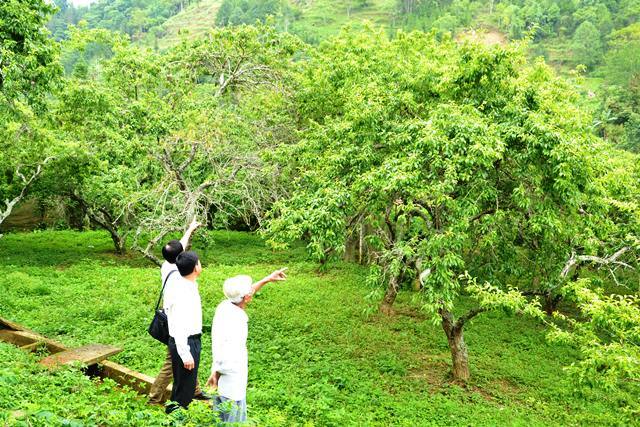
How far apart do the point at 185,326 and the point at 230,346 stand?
679 mm

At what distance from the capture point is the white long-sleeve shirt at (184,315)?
488 cm

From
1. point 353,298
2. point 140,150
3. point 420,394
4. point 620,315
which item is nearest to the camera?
point 620,315

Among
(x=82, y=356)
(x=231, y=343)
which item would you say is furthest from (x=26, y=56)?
(x=231, y=343)

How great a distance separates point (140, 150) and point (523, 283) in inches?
546

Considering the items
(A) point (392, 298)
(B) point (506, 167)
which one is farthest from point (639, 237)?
(A) point (392, 298)

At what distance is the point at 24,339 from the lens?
8.49 meters

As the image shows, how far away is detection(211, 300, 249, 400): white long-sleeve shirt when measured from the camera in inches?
177

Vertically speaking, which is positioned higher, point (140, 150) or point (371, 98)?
point (371, 98)

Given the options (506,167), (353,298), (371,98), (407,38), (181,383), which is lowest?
(353,298)

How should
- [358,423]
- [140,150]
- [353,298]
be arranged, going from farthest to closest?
1. [140,150]
2. [353,298]
3. [358,423]

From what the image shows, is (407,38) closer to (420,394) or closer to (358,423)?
(420,394)

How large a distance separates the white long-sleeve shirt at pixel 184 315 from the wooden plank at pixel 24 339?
4242 mm

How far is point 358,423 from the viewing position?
732 cm

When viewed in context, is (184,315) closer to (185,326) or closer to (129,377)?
(185,326)
